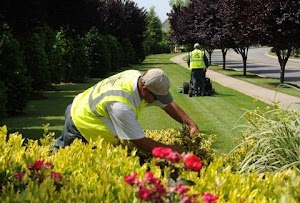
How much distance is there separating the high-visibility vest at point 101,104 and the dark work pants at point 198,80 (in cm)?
→ 1298

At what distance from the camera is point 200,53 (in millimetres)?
18125

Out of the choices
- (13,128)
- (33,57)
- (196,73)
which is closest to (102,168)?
(13,128)

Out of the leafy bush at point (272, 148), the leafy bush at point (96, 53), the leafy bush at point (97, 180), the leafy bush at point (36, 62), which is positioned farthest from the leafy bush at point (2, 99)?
the leafy bush at point (96, 53)

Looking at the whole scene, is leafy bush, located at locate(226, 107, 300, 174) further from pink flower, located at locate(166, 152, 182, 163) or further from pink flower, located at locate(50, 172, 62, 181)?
pink flower, located at locate(166, 152, 182, 163)

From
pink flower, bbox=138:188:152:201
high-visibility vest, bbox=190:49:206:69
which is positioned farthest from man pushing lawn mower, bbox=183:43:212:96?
pink flower, bbox=138:188:152:201

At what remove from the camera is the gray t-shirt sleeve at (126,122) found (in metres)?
4.30

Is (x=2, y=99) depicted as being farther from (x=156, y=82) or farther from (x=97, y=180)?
(x=97, y=180)

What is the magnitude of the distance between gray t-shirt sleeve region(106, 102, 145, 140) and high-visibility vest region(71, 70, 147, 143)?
8cm

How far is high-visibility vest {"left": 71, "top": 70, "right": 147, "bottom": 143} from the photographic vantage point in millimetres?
4484

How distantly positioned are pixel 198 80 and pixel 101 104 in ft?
44.7

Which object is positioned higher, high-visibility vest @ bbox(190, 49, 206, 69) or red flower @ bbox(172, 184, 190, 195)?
red flower @ bbox(172, 184, 190, 195)

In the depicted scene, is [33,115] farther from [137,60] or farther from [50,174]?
[137,60]

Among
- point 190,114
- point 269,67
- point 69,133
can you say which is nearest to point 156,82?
point 69,133

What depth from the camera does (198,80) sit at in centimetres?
1802
